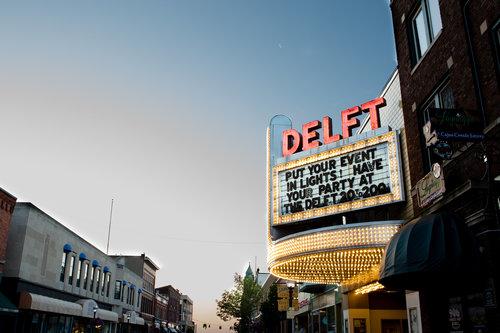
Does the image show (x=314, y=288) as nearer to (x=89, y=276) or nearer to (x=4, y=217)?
(x=4, y=217)

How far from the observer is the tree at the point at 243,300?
70.9 metres

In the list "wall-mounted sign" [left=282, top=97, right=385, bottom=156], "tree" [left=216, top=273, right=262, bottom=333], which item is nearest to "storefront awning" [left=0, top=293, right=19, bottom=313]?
"wall-mounted sign" [left=282, top=97, right=385, bottom=156]

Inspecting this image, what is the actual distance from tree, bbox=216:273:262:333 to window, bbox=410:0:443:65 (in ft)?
199

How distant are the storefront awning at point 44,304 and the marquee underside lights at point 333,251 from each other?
1428cm

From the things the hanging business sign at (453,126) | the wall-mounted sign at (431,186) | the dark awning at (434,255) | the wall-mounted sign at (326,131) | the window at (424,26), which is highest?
the window at (424,26)

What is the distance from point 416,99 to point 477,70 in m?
3.26

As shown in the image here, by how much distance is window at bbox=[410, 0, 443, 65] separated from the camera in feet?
43.3

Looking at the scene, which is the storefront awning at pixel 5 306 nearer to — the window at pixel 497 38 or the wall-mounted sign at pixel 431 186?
the wall-mounted sign at pixel 431 186

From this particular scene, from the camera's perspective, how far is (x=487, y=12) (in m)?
10.5

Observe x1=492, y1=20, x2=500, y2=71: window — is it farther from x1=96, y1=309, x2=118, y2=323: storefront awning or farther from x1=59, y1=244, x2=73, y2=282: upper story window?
x1=96, y1=309, x2=118, y2=323: storefront awning

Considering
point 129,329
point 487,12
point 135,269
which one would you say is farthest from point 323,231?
point 135,269

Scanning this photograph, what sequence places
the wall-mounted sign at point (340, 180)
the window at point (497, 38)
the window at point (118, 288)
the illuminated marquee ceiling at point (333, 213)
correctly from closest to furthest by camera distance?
1. the window at point (497, 38)
2. the illuminated marquee ceiling at point (333, 213)
3. the wall-mounted sign at point (340, 180)
4. the window at point (118, 288)

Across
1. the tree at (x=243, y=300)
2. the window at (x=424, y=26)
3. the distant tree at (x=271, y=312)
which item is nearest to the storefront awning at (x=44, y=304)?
the distant tree at (x=271, y=312)

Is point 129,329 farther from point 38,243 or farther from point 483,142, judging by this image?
point 483,142
